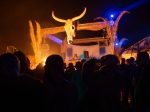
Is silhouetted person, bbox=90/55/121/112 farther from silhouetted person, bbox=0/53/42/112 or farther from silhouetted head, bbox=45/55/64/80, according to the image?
silhouetted person, bbox=0/53/42/112

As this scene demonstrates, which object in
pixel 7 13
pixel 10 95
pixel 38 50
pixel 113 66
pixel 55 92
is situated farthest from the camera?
pixel 7 13

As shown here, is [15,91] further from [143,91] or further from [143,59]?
[143,59]

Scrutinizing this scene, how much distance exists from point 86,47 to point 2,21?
11765 mm

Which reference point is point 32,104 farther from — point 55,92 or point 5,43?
point 5,43

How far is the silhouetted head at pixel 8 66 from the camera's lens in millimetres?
3641

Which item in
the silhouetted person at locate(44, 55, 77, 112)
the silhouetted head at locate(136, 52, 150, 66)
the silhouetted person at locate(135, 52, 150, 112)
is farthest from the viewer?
the silhouetted head at locate(136, 52, 150, 66)

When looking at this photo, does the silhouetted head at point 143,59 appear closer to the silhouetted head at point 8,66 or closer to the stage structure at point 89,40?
the silhouetted head at point 8,66

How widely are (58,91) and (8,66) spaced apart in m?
0.74

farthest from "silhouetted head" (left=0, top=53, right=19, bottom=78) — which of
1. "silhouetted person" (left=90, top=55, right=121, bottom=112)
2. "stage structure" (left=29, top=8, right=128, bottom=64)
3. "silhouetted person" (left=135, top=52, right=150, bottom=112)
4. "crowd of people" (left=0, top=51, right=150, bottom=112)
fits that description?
"stage structure" (left=29, top=8, right=128, bottom=64)

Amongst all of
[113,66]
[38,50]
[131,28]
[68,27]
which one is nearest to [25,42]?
[38,50]

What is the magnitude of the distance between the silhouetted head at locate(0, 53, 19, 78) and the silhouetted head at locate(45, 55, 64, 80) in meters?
0.53

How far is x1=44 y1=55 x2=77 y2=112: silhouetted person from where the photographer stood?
405 centimetres

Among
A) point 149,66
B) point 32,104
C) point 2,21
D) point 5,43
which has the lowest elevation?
point 32,104

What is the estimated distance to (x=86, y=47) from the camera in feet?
56.9
